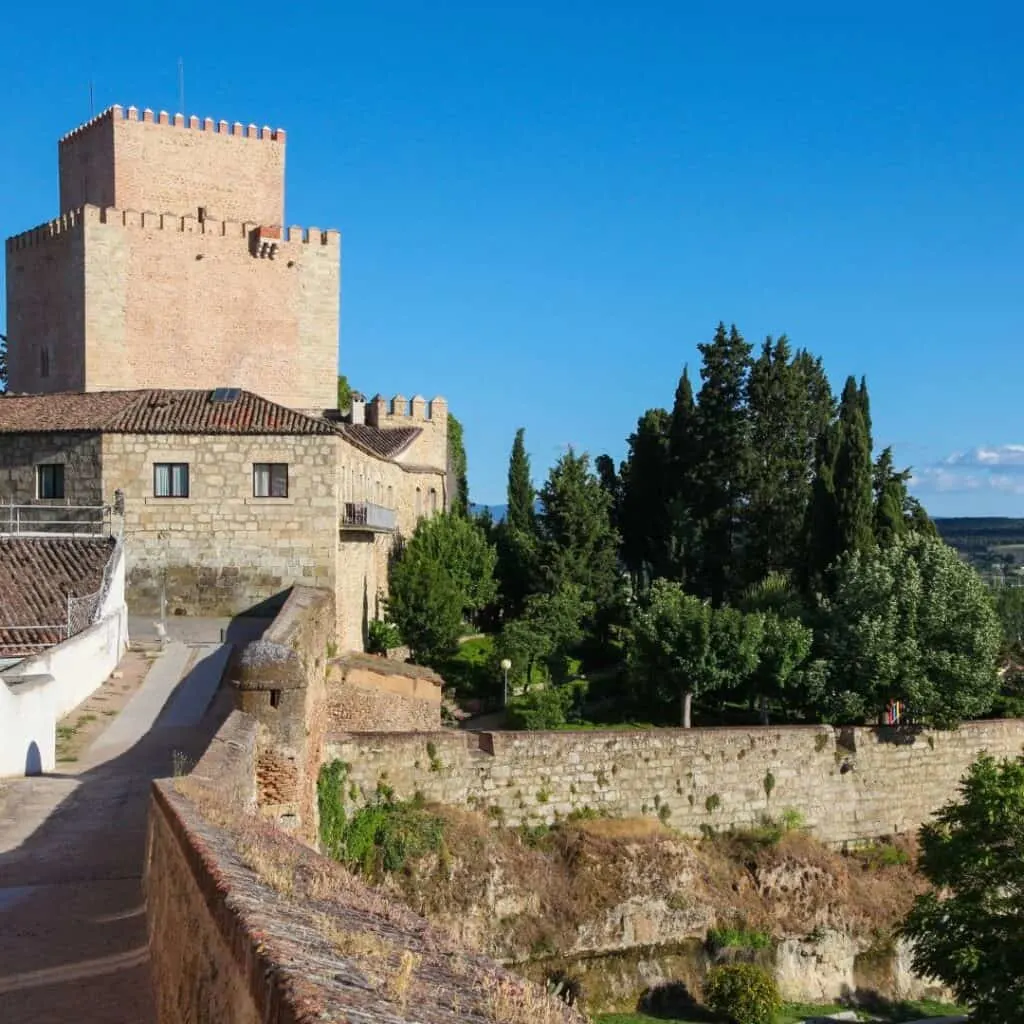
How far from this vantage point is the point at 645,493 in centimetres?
4069

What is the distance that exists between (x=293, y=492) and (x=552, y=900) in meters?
9.06

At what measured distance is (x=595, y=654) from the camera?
35.1 metres

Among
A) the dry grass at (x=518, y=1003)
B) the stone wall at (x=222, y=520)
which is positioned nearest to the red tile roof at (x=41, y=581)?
the stone wall at (x=222, y=520)

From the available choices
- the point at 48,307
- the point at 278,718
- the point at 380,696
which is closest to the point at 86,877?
the point at 278,718

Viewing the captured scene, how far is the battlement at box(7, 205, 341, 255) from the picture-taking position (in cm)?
3014

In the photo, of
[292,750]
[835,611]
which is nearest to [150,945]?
[292,750]

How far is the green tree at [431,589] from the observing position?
2841 centimetres

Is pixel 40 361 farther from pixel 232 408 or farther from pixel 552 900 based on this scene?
pixel 552 900

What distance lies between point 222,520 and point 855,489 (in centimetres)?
1704

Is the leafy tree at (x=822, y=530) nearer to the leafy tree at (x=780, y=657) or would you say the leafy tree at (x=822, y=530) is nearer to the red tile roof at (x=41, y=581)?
the leafy tree at (x=780, y=657)

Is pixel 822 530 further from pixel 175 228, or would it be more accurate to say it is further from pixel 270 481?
pixel 175 228

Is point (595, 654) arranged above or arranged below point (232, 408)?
below

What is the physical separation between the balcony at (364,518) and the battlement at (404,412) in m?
7.97

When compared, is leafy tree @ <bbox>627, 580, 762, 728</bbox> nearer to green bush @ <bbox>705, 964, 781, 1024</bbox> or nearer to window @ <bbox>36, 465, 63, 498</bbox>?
green bush @ <bbox>705, 964, 781, 1024</bbox>
